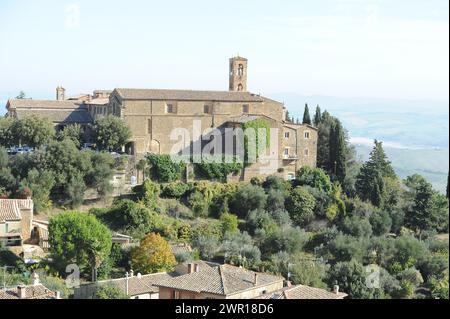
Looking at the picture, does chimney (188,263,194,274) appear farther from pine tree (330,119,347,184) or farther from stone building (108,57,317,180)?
pine tree (330,119,347,184)

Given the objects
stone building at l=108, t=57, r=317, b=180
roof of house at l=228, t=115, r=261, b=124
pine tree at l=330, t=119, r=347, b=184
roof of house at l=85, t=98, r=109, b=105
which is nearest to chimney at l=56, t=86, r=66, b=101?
roof of house at l=85, t=98, r=109, b=105

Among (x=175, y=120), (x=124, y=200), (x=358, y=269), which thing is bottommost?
(x=358, y=269)

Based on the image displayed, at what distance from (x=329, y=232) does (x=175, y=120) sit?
7.15m

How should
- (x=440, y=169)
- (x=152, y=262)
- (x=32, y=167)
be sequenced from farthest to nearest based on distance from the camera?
1. (x=440, y=169)
2. (x=32, y=167)
3. (x=152, y=262)

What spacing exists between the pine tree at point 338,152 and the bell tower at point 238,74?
5364 mm

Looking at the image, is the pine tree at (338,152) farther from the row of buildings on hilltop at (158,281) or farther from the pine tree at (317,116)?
the row of buildings on hilltop at (158,281)

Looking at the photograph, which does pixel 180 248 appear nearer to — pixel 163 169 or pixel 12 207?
pixel 163 169

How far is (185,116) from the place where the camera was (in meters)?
25.6

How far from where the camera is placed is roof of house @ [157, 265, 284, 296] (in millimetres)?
14344

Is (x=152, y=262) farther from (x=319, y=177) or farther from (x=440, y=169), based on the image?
(x=440, y=169)

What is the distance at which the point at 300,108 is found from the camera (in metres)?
30.9

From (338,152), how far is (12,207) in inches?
477

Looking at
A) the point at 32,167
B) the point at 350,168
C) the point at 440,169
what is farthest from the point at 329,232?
the point at 440,169

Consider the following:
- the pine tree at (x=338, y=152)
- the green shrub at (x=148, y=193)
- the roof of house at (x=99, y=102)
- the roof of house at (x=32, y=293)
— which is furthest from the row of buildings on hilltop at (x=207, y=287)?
the roof of house at (x=99, y=102)
